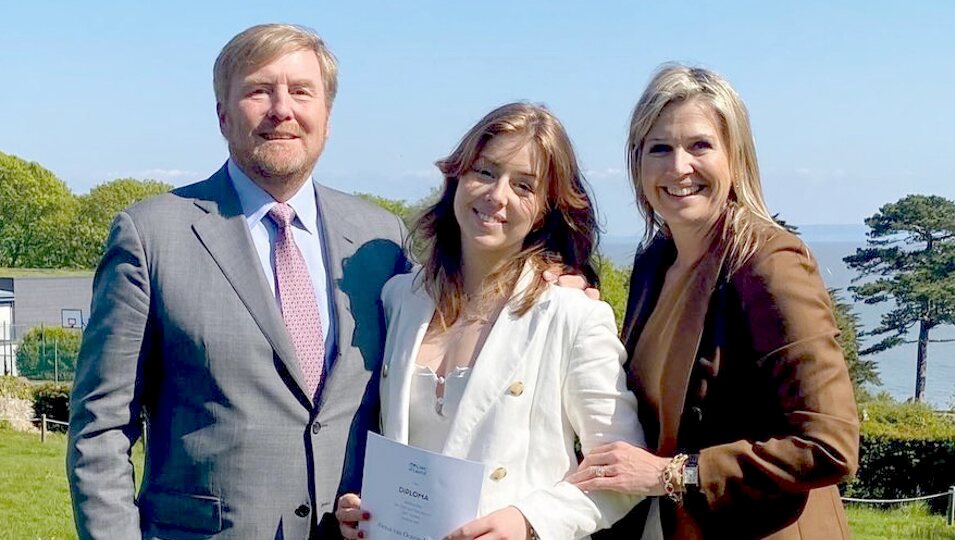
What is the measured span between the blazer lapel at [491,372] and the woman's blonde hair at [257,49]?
45.9 inches

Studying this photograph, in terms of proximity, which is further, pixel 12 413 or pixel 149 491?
pixel 12 413

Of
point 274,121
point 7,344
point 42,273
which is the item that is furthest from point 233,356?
point 42,273

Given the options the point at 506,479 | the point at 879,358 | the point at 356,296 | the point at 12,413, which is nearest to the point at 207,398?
the point at 356,296

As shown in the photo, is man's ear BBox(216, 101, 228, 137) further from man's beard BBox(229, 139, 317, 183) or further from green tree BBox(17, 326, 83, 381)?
green tree BBox(17, 326, 83, 381)

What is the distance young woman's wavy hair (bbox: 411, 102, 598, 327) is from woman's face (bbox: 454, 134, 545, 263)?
3 centimetres

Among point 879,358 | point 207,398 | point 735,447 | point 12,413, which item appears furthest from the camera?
point 879,358

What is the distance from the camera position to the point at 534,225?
3.65 meters

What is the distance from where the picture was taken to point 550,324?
337 cm

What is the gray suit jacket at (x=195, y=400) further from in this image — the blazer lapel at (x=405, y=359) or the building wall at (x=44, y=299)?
the building wall at (x=44, y=299)

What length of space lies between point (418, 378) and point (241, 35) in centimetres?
134

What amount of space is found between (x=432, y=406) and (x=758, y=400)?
1.01 meters

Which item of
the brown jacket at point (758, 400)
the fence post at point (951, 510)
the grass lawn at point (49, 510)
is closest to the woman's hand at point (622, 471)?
the brown jacket at point (758, 400)

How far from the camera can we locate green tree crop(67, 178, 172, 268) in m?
75.1

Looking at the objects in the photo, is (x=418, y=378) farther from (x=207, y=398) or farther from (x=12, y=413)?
(x=12, y=413)
